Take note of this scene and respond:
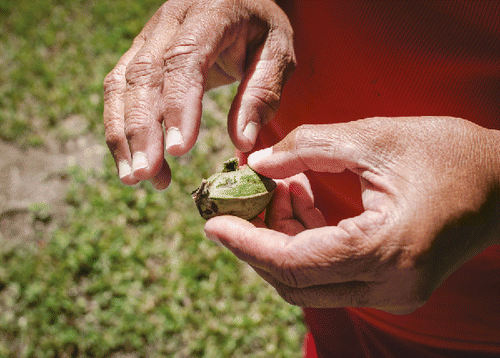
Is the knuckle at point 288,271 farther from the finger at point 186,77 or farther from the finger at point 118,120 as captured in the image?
the finger at point 118,120

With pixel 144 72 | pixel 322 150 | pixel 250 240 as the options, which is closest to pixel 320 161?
pixel 322 150

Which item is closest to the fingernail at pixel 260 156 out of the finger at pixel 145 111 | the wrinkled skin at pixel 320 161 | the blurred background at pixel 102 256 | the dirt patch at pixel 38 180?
the wrinkled skin at pixel 320 161

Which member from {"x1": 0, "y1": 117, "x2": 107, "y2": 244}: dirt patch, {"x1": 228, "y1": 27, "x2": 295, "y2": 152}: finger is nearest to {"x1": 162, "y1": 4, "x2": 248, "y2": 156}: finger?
{"x1": 228, "y1": 27, "x2": 295, "y2": 152}: finger

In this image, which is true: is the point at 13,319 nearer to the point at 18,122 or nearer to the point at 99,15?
the point at 18,122

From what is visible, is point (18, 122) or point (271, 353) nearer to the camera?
point (271, 353)

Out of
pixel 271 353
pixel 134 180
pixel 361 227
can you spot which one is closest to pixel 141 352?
pixel 271 353

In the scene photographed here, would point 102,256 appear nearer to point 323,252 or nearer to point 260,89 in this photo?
point 260,89
